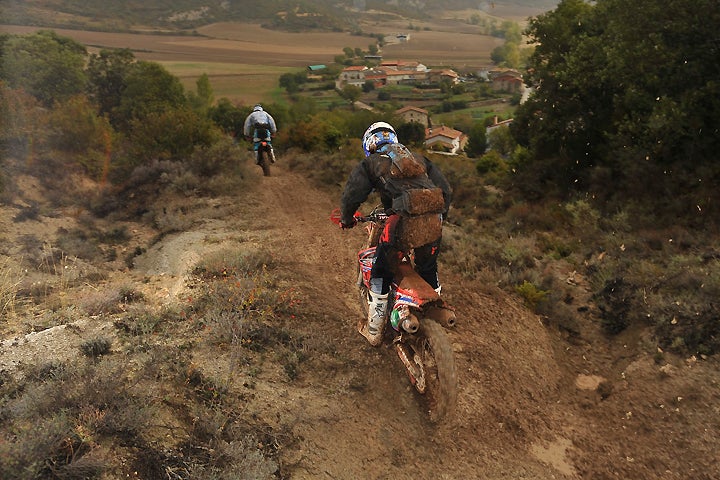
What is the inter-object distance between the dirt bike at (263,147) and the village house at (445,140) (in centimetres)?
3434

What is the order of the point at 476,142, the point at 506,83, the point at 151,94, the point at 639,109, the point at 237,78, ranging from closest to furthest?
the point at 639,109
the point at 151,94
the point at 476,142
the point at 237,78
the point at 506,83

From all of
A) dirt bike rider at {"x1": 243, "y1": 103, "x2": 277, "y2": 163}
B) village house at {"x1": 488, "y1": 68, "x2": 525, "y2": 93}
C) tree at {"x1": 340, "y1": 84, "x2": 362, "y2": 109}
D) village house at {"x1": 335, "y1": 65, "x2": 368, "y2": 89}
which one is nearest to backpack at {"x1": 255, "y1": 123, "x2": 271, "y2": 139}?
dirt bike rider at {"x1": 243, "y1": 103, "x2": 277, "y2": 163}

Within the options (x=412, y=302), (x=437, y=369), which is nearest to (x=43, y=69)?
(x=412, y=302)

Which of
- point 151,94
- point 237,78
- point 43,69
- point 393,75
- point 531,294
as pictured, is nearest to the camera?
point 531,294

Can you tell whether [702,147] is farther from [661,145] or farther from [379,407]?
[379,407]

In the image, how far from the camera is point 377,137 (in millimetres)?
5445

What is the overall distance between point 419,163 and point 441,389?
2418 millimetres

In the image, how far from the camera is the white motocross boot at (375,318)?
5402mm

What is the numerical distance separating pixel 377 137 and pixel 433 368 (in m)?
Result: 2.69

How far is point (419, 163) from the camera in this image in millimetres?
5211

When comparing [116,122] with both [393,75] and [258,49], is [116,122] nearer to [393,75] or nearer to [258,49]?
[393,75]

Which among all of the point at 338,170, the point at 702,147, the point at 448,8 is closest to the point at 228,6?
the point at 448,8

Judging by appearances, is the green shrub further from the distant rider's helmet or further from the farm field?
the farm field

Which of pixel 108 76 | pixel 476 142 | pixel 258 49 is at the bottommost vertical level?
pixel 476 142
